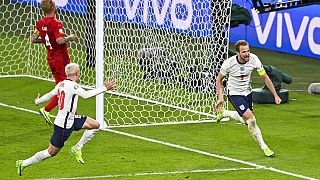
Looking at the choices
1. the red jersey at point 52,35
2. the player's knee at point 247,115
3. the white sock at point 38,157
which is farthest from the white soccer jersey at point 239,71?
the white sock at point 38,157

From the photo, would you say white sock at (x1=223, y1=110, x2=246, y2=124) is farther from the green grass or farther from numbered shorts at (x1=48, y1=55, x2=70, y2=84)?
numbered shorts at (x1=48, y1=55, x2=70, y2=84)

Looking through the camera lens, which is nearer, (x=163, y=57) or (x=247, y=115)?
(x=247, y=115)

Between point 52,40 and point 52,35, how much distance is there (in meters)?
0.11

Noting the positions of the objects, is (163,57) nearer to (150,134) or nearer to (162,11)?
(162,11)

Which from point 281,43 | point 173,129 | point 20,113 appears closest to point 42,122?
point 20,113

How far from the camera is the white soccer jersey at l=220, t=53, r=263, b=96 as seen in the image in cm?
1591

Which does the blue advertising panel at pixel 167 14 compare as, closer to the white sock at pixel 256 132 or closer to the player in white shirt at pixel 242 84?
the player in white shirt at pixel 242 84

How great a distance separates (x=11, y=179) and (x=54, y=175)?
1.90 feet

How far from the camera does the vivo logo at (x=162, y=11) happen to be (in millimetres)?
19766

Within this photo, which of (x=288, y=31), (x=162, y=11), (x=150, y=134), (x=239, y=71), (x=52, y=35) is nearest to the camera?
(x=239, y=71)

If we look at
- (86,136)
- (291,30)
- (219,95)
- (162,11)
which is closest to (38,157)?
(86,136)

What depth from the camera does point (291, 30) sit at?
26703mm

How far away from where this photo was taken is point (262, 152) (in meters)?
16.1

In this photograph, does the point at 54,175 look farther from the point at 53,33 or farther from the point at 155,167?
the point at 53,33
